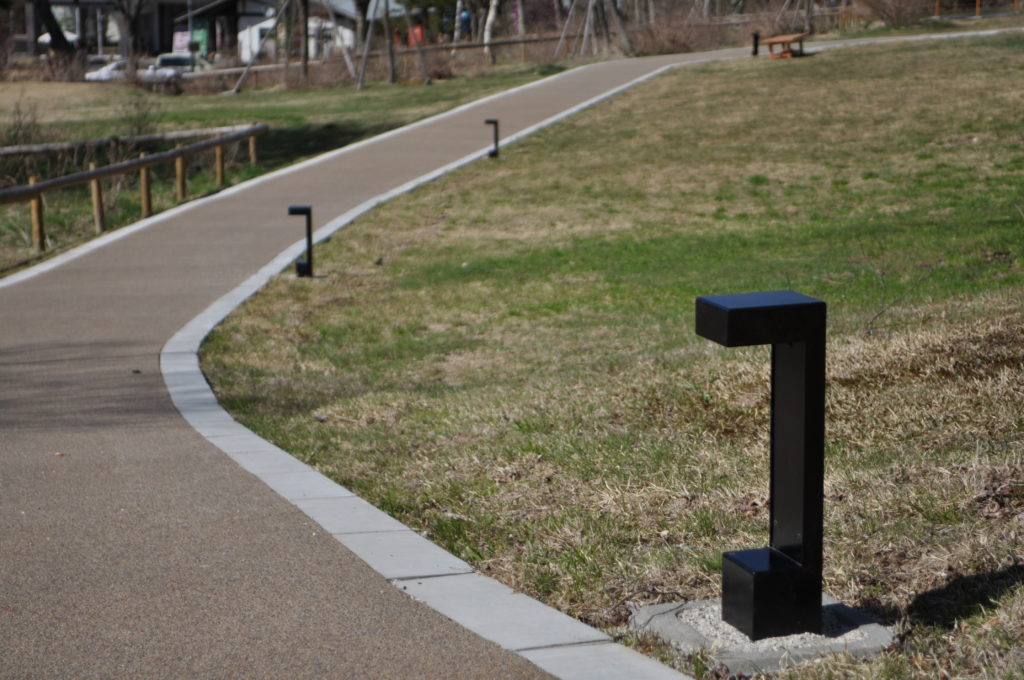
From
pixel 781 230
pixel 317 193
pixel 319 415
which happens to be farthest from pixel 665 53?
pixel 319 415

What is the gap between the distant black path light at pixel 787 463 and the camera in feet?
11.7

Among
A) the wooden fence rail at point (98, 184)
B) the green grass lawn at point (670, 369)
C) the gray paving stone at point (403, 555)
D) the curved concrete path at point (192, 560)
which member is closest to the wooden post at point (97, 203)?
the wooden fence rail at point (98, 184)

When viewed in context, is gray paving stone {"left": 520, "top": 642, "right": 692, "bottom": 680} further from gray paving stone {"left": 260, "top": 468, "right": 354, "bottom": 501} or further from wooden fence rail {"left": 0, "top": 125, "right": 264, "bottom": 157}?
wooden fence rail {"left": 0, "top": 125, "right": 264, "bottom": 157}

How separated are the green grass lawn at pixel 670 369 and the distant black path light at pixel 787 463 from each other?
225 millimetres

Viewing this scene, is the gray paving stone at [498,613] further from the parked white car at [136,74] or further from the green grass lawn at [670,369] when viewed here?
the parked white car at [136,74]

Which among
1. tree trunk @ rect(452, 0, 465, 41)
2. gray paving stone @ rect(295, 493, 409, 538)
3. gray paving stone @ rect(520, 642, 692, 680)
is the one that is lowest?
gray paving stone @ rect(295, 493, 409, 538)

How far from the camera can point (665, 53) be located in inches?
1527

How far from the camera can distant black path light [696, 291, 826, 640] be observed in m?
3.56

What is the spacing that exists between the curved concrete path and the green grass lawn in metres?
0.31

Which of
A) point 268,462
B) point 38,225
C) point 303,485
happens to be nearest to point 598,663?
point 303,485

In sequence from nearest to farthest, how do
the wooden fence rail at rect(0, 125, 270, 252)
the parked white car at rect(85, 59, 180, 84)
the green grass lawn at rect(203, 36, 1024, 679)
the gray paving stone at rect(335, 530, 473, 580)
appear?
the green grass lawn at rect(203, 36, 1024, 679), the gray paving stone at rect(335, 530, 473, 580), the wooden fence rail at rect(0, 125, 270, 252), the parked white car at rect(85, 59, 180, 84)

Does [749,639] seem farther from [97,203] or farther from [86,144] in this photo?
[86,144]

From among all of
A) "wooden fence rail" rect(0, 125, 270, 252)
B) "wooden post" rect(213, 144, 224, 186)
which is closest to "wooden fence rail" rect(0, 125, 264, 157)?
"wooden fence rail" rect(0, 125, 270, 252)

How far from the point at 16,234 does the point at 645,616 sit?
611 inches
